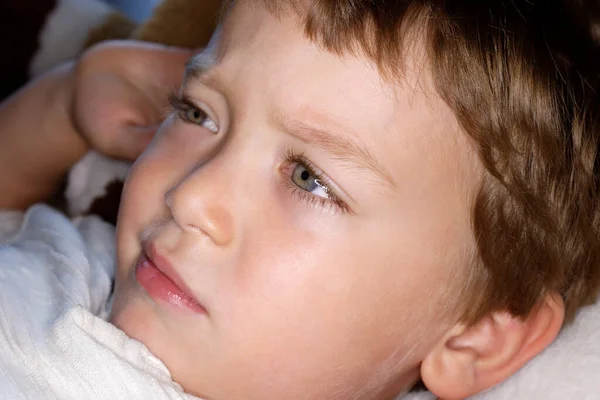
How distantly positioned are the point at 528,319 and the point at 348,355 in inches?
→ 10.9

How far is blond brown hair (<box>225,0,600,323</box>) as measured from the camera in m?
0.99

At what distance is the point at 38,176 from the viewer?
5.23 ft

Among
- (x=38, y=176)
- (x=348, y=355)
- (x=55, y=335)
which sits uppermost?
(x=348, y=355)

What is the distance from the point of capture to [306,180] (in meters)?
1.03

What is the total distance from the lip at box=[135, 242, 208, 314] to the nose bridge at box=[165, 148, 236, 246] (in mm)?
65

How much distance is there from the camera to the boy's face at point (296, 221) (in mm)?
988

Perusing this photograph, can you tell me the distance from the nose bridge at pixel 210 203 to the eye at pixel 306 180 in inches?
3.2

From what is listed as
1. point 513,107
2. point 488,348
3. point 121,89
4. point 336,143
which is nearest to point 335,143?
point 336,143

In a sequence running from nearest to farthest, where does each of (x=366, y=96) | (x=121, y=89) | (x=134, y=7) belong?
(x=366, y=96) → (x=121, y=89) → (x=134, y=7)

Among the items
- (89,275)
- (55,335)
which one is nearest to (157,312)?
(55,335)

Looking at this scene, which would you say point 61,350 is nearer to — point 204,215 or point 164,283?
point 164,283

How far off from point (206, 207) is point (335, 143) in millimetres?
176

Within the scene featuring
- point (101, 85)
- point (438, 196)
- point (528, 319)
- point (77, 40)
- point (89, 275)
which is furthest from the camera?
point (77, 40)

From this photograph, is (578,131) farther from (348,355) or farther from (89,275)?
(89,275)
